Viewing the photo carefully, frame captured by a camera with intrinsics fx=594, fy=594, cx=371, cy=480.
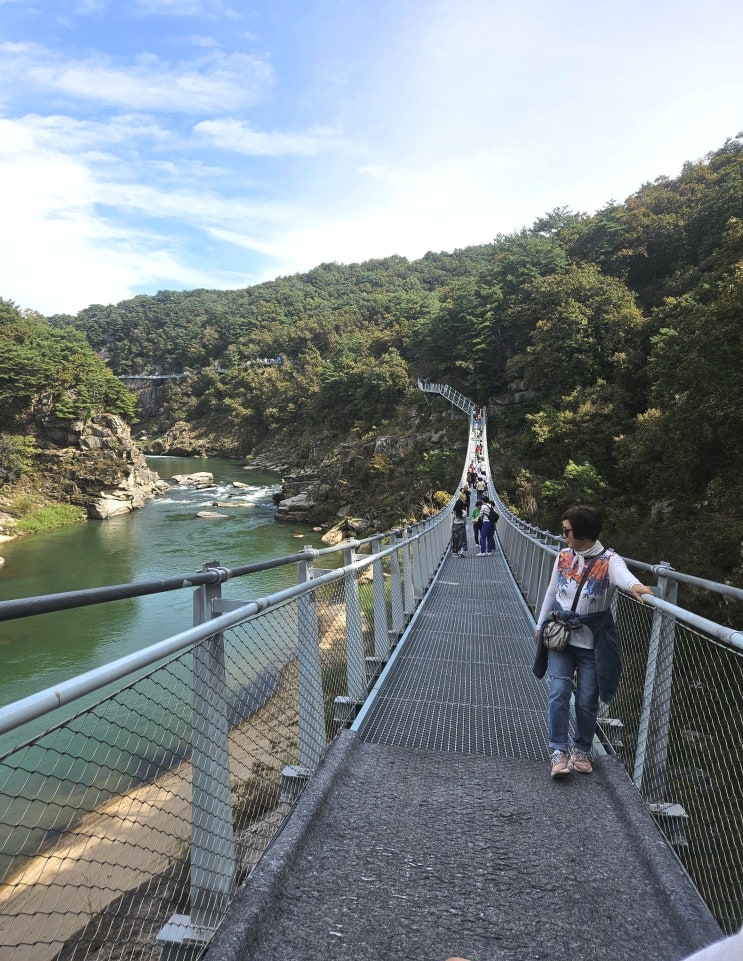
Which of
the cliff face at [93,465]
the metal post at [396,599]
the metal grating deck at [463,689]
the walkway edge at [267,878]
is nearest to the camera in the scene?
the walkway edge at [267,878]

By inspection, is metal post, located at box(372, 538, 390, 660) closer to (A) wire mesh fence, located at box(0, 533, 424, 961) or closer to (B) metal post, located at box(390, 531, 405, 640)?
(A) wire mesh fence, located at box(0, 533, 424, 961)

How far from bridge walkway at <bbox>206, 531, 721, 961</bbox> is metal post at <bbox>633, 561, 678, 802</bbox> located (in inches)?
4.5

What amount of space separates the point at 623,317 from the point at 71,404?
28.9 m

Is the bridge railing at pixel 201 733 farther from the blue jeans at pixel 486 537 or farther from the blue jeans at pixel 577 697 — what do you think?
the blue jeans at pixel 486 537

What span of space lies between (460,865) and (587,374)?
2607 cm

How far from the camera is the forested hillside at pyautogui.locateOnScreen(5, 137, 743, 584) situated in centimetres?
1042

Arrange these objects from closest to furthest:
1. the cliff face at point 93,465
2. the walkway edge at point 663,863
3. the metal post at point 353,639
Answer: the walkway edge at point 663,863, the metal post at point 353,639, the cliff face at point 93,465

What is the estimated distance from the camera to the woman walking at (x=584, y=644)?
277cm

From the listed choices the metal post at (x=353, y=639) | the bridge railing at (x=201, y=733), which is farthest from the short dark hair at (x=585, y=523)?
the metal post at (x=353, y=639)

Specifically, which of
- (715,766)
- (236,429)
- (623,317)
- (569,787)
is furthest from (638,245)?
(236,429)

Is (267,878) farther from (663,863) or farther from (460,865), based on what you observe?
(663,863)

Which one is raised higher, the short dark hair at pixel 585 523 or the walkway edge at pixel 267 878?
the short dark hair at pixel 585 523

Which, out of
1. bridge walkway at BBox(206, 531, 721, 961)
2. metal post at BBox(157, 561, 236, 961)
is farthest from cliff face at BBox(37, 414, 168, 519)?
metal post at BBox(157, 561, 236, 961)

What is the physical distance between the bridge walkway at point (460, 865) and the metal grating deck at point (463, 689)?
2 centimetres
